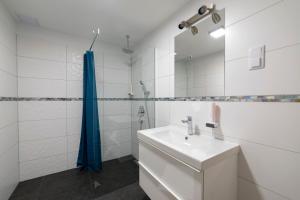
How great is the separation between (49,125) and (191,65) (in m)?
2.18

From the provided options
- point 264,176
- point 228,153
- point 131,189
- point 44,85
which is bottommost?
point 131,189

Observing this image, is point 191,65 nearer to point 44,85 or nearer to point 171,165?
point 171,165

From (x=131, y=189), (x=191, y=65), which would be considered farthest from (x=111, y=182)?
(x=191, y=65)

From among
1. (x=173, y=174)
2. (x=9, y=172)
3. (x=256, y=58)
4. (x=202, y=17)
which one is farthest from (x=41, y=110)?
(x=256, y=58)

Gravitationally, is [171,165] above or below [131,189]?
above

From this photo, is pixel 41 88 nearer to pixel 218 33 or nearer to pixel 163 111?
pixel 163 111

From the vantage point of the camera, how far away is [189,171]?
838mm

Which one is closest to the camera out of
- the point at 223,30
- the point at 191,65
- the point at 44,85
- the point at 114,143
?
the point at 223,30

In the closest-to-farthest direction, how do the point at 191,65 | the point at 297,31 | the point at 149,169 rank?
the point at 297,31, the point at 149,169, the point at 191,65

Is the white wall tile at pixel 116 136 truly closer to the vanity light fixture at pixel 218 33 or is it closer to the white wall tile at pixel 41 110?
the white wall tile at pixel 41 110

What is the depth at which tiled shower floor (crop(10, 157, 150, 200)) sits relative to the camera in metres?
1.55

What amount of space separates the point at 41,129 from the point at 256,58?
2.64 meters

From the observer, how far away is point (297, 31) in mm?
757

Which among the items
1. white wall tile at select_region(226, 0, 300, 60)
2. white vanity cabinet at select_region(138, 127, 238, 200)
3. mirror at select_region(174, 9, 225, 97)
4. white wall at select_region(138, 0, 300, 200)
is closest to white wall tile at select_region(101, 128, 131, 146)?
white vanity cabinet at select_region(138, 127, 238, 200)
